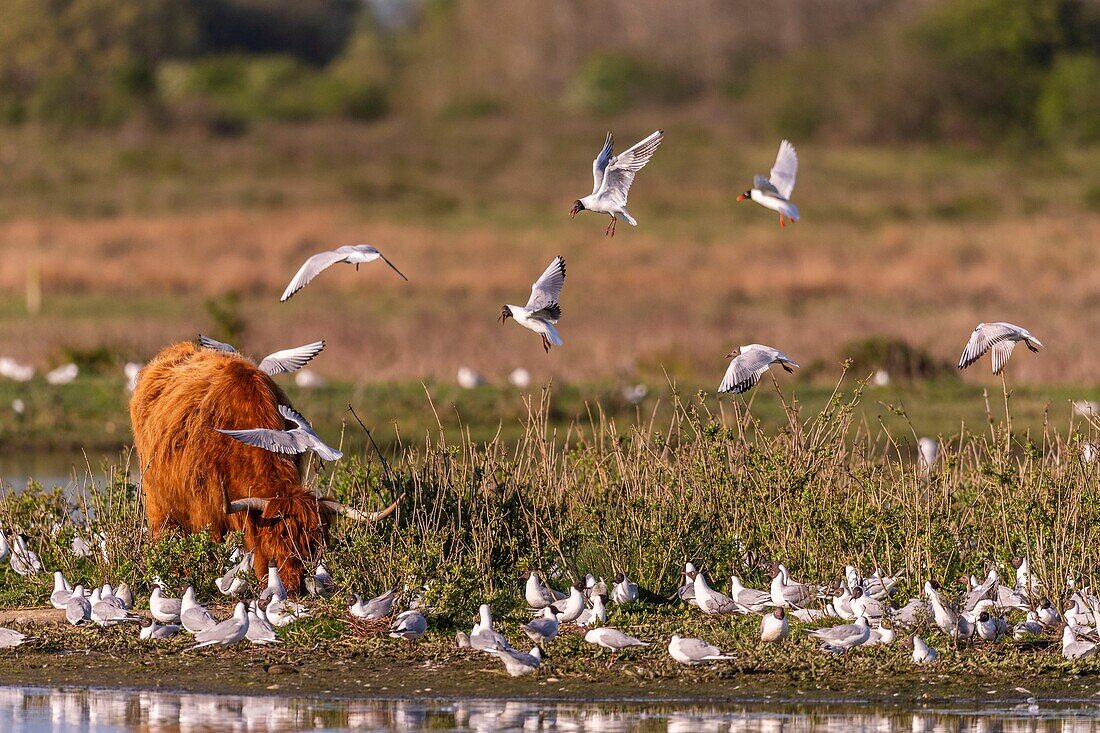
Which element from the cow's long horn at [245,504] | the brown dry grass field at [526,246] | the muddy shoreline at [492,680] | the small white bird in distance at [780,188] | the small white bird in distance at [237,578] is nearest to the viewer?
the muddy shoreline at [492,680]

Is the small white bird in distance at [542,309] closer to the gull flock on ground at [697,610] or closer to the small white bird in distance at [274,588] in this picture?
the gull flock on ground at [697,610]

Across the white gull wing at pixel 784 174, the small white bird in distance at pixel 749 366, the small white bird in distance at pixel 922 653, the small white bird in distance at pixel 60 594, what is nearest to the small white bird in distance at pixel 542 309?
the small white bird in distance at pixel 749 366

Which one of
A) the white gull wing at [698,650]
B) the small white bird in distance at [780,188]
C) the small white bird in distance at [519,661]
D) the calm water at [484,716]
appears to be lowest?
the calm water at [484,716]

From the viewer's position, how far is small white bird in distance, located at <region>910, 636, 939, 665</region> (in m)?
9.28

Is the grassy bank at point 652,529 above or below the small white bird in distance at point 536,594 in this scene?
above

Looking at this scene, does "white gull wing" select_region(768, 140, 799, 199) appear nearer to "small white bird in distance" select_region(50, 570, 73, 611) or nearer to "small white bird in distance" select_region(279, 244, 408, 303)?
"small white bird in distance" select_region(279, 244, 408, 303)

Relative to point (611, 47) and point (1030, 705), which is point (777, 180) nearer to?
point (1030, 705)

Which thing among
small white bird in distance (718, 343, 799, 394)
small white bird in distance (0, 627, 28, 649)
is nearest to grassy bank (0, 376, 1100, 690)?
small white bird in distance (0, 627, 28, 649)

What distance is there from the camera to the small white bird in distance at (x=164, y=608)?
10.1 m

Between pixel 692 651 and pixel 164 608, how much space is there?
2.96m

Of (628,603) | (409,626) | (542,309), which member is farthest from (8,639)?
(628,603)

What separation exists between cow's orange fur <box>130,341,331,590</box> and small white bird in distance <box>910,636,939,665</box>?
325cm

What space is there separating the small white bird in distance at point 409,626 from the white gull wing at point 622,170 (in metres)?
2.42

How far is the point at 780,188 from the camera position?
32.3ft
